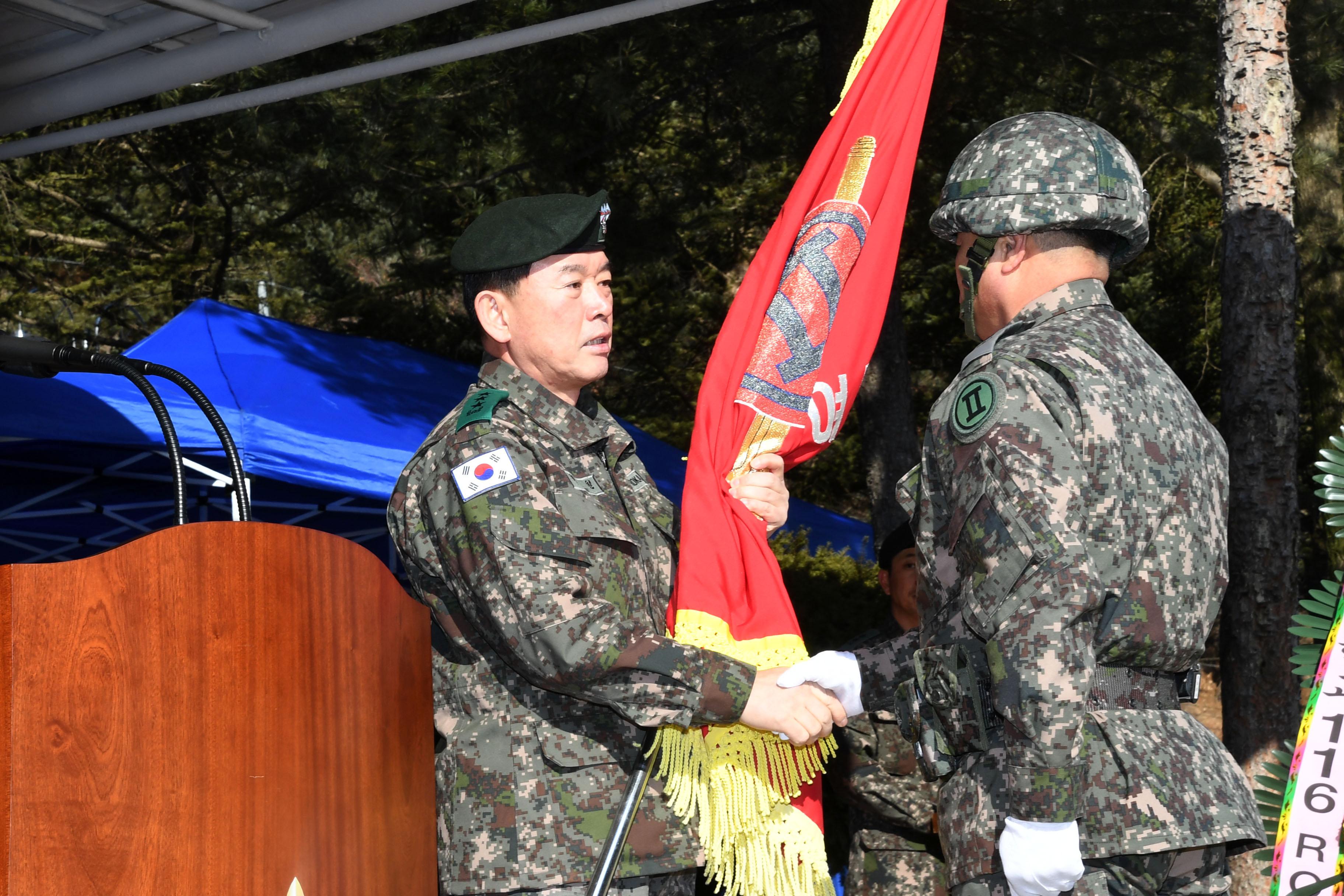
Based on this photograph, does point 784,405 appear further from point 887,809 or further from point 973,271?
point 887,809

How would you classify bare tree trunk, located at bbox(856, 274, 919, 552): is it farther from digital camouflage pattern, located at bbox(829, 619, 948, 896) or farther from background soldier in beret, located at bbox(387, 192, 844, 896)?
background soldier in beret, located at bbox(387, 192, 844, 896)

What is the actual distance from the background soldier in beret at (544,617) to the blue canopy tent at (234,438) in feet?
8.07

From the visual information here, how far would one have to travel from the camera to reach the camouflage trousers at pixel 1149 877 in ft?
7.05

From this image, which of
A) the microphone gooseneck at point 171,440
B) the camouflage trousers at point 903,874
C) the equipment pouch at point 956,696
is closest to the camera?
the microphone gooseneck at point 171,440

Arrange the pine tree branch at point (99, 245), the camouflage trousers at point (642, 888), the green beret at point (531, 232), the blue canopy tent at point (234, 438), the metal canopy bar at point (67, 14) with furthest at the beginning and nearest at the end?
the pine tree branch at point (99, 245)
the blue canopy tent at point (234, 438)
the metal canopy bar at point (67, 14)
the green beret at point (531, 232)
the camouflage trousers at point (642, 888)

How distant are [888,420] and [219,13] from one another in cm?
416

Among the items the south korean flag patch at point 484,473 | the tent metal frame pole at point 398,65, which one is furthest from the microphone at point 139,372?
the tent metal frame pole at point 398,65

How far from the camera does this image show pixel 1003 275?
2.44 meters

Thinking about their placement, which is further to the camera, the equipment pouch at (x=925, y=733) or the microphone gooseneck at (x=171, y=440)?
the equipment pouch at (x=925, y=733)

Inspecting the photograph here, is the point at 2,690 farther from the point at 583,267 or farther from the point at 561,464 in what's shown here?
the point at 583,267

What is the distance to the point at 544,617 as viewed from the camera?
2.33 meters

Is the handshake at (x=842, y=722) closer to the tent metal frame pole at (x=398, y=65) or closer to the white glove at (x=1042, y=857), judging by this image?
the white glove at (x=1042, y=857)

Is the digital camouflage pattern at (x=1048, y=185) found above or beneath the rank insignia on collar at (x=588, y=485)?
above

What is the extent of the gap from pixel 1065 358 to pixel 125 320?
12.2m
